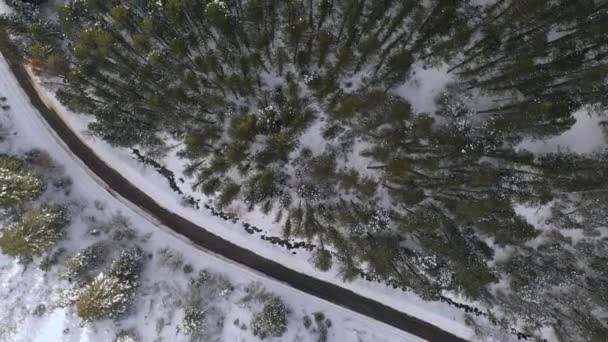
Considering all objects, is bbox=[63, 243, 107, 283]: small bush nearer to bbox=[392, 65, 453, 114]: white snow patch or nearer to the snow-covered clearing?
the snow-covered clearing

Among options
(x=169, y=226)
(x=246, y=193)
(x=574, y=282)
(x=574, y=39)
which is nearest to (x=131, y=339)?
(x=169, y=226)

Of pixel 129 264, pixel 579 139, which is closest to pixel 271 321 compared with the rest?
pixel 129 264

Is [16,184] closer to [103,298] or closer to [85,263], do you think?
[85,263]

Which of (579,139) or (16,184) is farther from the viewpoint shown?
(16,184)

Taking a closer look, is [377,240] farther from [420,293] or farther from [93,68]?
[93,68]

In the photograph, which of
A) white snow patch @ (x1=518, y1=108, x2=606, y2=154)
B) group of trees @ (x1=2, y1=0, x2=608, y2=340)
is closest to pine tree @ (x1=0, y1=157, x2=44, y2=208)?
group of trees @ (x1=2, y1=0, x2=608, y2=340)

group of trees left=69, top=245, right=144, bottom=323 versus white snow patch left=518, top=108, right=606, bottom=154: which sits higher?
white snow patch left=518, top=108, right=606, bottom=154

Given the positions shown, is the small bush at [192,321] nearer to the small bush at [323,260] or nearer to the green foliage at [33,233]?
the small bush at [323,260]
